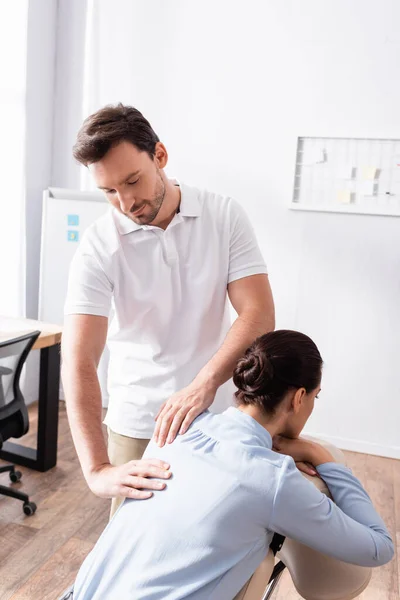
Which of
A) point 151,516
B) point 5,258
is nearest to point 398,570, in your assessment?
point 151,516

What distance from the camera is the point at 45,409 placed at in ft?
10.1

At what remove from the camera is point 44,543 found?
235 centimetres

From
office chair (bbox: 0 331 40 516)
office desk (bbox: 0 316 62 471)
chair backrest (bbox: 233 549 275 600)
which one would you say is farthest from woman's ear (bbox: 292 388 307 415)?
office desk (bbox: 0 316 62 471)

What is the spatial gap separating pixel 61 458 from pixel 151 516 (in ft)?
7.73

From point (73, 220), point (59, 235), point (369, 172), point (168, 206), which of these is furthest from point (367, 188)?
point (168, 206)

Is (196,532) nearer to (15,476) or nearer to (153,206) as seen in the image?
(153,206)

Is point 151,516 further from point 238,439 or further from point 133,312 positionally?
point 133,312

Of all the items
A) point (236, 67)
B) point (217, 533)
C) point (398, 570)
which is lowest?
point (398, 570)

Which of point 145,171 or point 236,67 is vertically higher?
point 236,67

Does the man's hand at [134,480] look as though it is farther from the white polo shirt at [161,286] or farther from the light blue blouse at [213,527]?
the white polo shirt at [161,286]

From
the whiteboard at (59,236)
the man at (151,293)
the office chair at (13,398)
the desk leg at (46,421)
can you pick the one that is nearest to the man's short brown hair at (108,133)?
the man at (151,293)

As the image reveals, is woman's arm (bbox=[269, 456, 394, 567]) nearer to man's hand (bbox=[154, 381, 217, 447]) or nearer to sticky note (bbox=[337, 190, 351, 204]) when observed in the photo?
man's hand (bbox=[154, 381, 217, 447])

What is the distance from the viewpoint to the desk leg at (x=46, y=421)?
3029 mm

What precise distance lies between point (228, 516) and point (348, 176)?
114 inches
